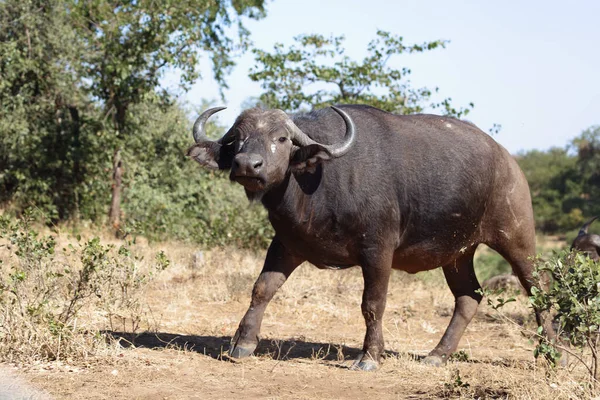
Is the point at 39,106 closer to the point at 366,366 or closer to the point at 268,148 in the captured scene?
the point at 268,148

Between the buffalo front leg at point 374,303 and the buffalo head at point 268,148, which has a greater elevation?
the buffalo head at point 268,148

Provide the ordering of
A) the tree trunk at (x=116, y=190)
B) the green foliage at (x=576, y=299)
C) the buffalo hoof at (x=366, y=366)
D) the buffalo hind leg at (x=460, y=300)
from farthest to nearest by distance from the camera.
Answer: the tree trunk at (x=116, y=190), the buffalo hind leg at (x=460, y=300), the buffalo hoof at (x=366, y=366), the green foliage at (x=576, y=299)

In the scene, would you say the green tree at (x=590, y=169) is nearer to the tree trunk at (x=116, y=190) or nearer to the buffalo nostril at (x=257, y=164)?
the tree trunk at (x=116, y=190)

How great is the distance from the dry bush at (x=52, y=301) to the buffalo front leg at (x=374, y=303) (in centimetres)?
171

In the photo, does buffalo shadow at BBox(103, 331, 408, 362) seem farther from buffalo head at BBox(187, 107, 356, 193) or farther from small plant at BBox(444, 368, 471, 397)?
buffalo head at BBox(187, 107, 356, 193)

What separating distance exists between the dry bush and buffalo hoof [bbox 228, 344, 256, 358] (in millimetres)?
921

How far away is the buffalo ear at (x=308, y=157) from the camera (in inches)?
232

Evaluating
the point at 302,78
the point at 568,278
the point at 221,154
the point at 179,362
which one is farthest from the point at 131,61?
the point at 568,278

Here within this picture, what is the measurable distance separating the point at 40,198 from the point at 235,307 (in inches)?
270

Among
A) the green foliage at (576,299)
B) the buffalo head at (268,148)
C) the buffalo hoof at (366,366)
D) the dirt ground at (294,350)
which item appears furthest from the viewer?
the buffalo hoof at (366,366)

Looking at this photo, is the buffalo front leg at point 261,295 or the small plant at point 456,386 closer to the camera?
the small plant at point 456,386

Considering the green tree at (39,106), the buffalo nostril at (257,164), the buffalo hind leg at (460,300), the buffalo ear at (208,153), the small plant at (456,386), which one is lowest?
the small plant at (456,386)

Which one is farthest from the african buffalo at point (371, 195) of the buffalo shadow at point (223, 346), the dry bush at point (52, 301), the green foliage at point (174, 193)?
the green foliage at point (174, 193)

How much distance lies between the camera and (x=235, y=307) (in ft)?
28.6
